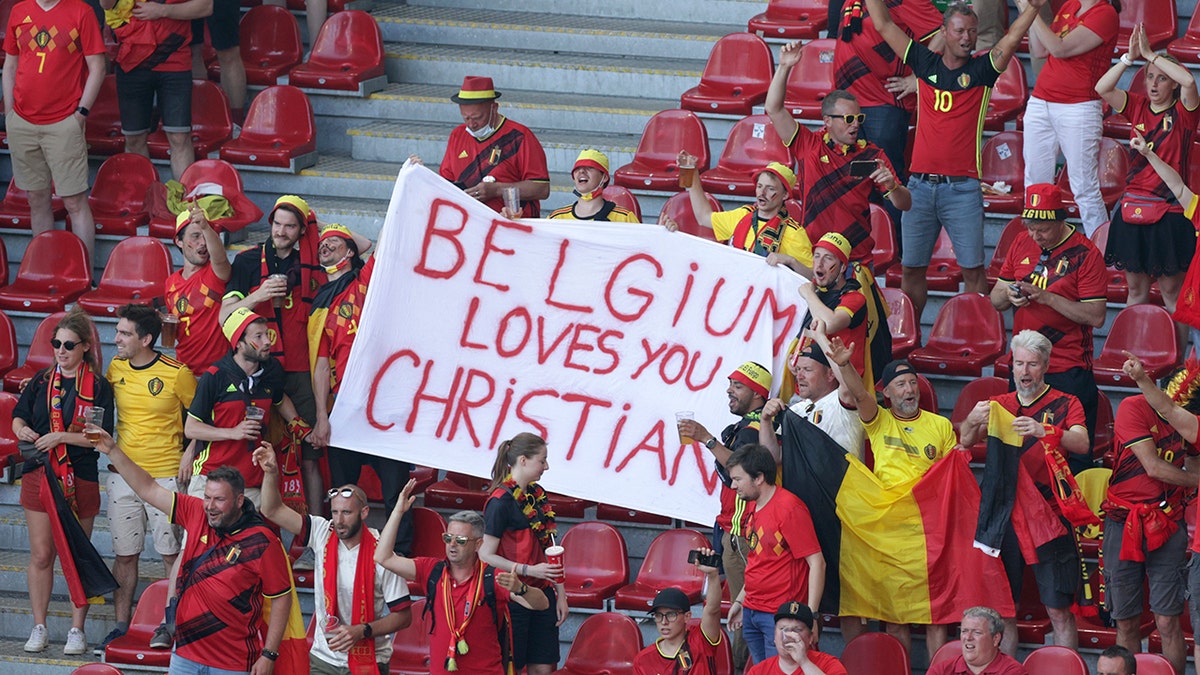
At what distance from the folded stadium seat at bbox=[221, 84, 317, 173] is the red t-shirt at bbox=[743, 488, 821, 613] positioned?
607 centimetres

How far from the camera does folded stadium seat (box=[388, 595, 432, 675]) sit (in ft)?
38.1

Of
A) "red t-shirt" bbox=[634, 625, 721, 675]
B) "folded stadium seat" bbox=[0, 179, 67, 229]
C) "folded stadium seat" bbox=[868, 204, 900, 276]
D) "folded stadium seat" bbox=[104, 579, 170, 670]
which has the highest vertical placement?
"folded stadium seat" bbox=[868, 204, 900, 276]

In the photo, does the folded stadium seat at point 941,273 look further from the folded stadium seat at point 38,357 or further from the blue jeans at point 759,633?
the folded stadium seat at point 38,357

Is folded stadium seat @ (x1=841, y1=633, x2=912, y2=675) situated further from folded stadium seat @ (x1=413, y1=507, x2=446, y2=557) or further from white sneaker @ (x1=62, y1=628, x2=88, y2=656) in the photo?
white sneaker @ (x1=62, y1=628, x2=88, y2=656)

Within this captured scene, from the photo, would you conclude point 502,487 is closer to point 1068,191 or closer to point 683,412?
point 683,412

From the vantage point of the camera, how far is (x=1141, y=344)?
41.6 ft

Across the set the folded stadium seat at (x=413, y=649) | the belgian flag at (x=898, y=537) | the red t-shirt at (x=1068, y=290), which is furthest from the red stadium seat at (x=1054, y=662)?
the folded stadium seat at (x=413, y=649)

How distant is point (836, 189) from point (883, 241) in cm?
142

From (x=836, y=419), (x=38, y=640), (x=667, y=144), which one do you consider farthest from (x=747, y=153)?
(x=38, y=640)

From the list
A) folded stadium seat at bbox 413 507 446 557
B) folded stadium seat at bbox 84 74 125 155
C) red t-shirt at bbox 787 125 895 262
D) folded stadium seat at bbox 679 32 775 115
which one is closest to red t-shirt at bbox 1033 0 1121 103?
red t-shirt at bbox 787 125 895 262

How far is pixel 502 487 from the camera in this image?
35.0 feet

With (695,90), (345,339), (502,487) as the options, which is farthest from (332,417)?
(695,90)

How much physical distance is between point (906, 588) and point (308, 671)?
3.23 m

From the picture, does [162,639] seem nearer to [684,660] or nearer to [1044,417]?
[684,660]
